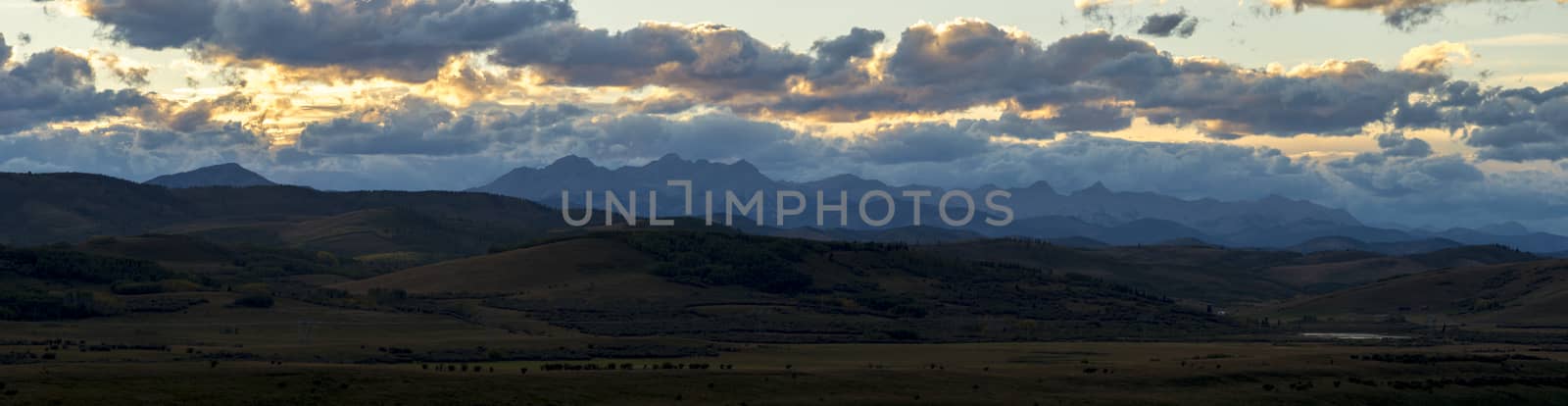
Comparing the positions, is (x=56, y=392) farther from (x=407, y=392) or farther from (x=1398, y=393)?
(x=1398, y=393)

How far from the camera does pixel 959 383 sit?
459 ft

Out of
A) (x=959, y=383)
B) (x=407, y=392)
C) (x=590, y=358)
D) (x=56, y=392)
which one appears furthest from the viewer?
(x=590, y=358)

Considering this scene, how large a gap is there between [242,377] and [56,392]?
14.9m

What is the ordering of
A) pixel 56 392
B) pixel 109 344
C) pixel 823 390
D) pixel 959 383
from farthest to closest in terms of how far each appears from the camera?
pixel 109 344 → pixel 959 383 → pixel 823 390 → pixel 56 392

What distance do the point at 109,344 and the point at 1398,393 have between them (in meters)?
150

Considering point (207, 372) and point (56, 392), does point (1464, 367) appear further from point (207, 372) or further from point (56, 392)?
point (56, 392)

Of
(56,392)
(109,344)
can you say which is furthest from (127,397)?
(109,344)

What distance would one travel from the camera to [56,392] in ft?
358

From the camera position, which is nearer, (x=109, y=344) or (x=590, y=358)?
(x=590, y=358)

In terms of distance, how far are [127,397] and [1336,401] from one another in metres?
102

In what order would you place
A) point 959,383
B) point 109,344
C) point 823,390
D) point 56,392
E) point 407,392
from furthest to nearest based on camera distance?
point 109,344
point 959,383
point 823,390
point 407,392
point 56,392

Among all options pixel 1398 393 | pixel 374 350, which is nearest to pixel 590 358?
pixel 374 350

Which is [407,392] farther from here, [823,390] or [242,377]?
[823,390]

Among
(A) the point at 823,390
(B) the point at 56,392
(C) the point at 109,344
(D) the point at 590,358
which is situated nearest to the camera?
(B) the point at 56,392
